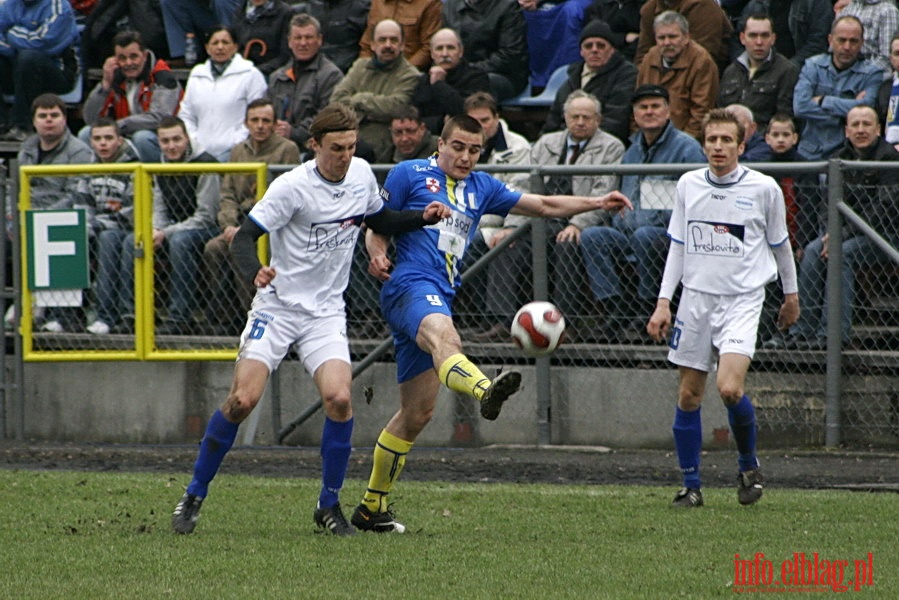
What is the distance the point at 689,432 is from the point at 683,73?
4.67 m

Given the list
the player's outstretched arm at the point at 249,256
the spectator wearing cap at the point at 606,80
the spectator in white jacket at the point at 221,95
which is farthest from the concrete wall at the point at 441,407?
the player's outstretched arm at the point at 249,256

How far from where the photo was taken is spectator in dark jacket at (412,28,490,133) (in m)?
13.4

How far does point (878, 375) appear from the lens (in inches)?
446

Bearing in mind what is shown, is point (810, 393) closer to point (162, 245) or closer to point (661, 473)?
point (661, 473)

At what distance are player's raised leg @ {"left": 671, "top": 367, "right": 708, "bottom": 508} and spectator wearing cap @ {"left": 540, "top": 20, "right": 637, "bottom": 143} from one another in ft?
14.0

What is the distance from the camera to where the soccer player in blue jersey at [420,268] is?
8172 mm

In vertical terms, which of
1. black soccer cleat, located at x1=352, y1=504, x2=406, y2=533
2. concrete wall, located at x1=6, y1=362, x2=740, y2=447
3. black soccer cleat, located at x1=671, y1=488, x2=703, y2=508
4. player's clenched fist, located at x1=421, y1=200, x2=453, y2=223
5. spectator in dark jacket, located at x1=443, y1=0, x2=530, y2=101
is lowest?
concrete wall, located at x1=6, y1=362, x2=740, y2=447

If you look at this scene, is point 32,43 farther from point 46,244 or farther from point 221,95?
point 46,244

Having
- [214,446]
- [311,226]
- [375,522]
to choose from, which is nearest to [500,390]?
[375,522]

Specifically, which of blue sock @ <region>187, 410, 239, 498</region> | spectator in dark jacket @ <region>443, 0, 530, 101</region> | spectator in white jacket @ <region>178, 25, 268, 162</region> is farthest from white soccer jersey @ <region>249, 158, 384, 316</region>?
spectator in dark jacket @ <region>443, 0, 530, 101</region>

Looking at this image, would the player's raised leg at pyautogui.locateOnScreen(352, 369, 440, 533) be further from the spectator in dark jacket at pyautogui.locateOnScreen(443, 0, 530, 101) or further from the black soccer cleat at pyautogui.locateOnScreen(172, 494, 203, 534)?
the spectator in dark jacket at pyautogui.locateOnScreen(443, 0, 530, 101)

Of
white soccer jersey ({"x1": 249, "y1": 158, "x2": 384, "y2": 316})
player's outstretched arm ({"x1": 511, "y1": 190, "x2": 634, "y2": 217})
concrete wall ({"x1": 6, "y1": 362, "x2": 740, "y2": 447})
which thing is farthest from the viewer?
concrete wall ({"x1": 6, "y1": 362, "x2": 740, "y2": 447})

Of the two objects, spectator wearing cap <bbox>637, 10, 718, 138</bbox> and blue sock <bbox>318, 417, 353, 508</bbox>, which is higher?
spectator wearing cap <bbox>637, 10, 718, 138</bbox>

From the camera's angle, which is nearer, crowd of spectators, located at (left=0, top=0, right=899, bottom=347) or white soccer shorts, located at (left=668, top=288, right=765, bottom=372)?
white soccer shorts, located at (left=668, top=288, right=765, bottom=372)
